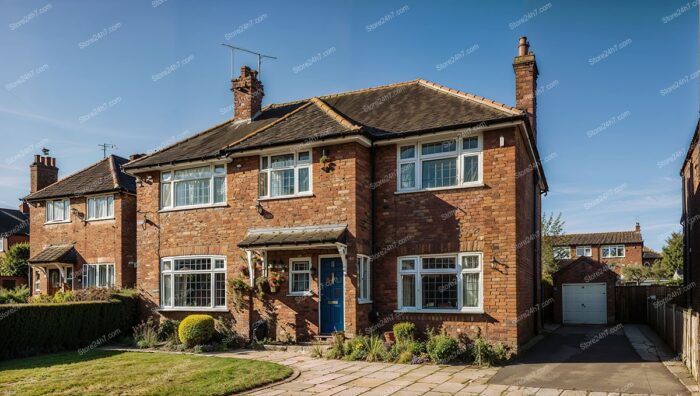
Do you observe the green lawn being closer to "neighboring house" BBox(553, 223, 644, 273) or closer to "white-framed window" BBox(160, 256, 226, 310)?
"white-framed window" BBox(160, 256, 226, 310)

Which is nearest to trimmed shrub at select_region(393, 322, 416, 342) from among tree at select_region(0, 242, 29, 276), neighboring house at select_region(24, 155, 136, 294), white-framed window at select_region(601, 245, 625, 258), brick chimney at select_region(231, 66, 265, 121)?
brick chimney at select_region(231, 66, 265, 121)

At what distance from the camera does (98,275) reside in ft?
83.6

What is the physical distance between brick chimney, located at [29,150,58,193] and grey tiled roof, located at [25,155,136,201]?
2403 millimetres

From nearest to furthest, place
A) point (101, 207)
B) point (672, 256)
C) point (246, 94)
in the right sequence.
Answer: point (246, 94) < point (101, 207) < point (672, 256)

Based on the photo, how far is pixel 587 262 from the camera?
25.8 meters

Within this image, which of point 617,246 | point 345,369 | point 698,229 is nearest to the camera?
point 345,369

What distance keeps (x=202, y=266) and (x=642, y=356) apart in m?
13.2

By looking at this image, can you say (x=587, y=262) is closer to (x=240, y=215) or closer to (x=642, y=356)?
(x=642, y=356)

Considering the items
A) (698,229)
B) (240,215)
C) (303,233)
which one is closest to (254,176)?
(240,215)

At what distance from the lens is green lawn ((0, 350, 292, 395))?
1059 cm

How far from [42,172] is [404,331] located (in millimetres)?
24712

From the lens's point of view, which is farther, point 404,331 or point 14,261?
point 14,261

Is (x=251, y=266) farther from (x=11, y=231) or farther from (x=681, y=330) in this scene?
(x=11, y=231)

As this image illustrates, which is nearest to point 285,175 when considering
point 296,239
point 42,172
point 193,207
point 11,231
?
point 296,239
